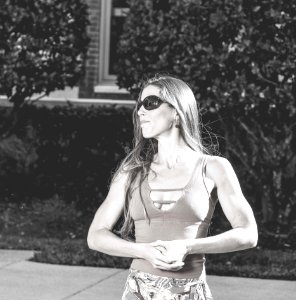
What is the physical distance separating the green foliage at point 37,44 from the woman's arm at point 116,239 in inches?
318

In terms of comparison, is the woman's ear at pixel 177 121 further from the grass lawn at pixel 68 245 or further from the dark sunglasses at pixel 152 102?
the grass lawn at pixel 68 245

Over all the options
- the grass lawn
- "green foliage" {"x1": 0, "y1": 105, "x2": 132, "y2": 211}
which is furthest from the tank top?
"green foliage" {"x1": 0, "y1": 105, "x2": 132, "y2": 211}

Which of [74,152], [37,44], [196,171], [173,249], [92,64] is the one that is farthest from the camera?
[92,64]

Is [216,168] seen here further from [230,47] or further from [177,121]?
[230,47]

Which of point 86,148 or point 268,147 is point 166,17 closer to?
point 268,147

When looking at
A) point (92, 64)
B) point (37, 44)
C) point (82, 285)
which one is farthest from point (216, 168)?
point (92, 64)

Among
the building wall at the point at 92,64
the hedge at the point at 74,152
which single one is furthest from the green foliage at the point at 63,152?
the building wall at the point at 92,64

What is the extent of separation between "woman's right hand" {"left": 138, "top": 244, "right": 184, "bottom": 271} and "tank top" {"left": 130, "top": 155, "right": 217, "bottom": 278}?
0.33 ft

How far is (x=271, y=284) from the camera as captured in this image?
7.98 meters

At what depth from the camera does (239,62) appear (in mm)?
9797

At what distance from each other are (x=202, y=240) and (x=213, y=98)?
21.9ft

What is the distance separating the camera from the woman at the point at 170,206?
3.27 meters

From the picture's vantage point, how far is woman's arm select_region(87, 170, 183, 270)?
10.4 ft

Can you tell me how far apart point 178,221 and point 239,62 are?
6.64 meters
